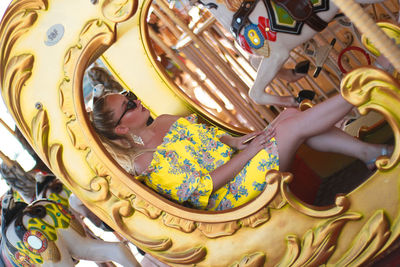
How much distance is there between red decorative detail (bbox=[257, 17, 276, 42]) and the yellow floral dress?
467mm

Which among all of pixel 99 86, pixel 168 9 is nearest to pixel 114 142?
pixel 99 86

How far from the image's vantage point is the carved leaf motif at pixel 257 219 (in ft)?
4.53

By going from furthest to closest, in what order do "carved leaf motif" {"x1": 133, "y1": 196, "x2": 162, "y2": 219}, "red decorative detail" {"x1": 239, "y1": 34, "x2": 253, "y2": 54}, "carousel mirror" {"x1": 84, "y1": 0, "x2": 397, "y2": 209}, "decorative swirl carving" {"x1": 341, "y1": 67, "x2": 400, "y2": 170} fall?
"red decorative detail" {"x1": 239, "y1": 34, "x2": 253, "y2": 54} < "carousel mirror" {"x1": 84, "y1": 0, "x2": 397, "y2": 209} < "carved leaf motif" {"x1": 133, "y1": 196, "x2": 162, "y2": 219} < "decorative swirl carving" {"x1": 341, "y1": 67, "x2": 400, "y2": 170}

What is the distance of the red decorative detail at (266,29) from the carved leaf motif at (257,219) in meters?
0.71

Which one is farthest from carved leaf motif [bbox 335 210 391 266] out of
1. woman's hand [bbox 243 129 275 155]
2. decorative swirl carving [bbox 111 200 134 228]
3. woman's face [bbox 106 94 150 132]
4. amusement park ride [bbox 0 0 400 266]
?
woman's face [bbox 106 94 150 132]

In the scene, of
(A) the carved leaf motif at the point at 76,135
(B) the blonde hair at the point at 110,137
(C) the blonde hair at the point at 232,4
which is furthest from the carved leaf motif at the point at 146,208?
(C) the blonde hair at the point at 232,4

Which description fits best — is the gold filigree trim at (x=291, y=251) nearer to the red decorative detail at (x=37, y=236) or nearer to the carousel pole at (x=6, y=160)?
the red decorative detail at (x=37, y=236)

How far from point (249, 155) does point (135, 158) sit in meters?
0.33

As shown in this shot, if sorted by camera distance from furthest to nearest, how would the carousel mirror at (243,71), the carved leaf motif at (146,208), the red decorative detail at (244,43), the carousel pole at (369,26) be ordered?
the red decorative detail at (244,43)
the carousel mirror at (243,71)
the carved leaf motif at (146,208)
the carousel pole at (369,26)

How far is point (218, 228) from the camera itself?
143cm

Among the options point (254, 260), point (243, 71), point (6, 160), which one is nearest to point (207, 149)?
point (254, 260)

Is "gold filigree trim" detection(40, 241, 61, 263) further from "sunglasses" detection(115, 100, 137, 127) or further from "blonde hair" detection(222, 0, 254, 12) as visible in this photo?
"blonde hair" detection(222, 0, 254, 12)

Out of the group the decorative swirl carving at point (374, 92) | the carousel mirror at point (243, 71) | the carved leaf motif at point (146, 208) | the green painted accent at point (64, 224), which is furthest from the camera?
the green painted accent at point (64, 224)

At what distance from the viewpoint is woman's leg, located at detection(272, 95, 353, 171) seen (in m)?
1.32
